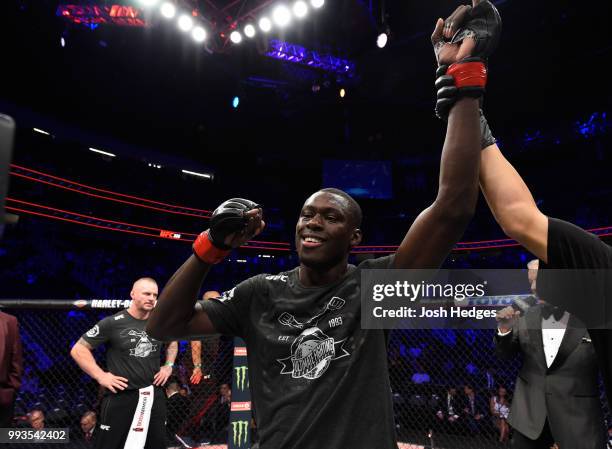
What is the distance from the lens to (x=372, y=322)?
1.36 m

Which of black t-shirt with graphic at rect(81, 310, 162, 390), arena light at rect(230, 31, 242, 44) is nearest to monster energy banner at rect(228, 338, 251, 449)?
black t-shirt with graphic at rect(81, 310, 162, 390)

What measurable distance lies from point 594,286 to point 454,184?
0.53m

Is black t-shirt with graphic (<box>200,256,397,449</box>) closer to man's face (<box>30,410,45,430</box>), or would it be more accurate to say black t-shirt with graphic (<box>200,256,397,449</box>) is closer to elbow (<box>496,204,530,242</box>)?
elbow (<box>496,204,530,242</box>)

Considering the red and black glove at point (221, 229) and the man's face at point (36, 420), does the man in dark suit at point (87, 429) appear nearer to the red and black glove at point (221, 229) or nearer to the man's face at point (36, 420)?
the man's face at point (36, 420)

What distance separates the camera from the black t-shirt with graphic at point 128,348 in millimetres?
3895

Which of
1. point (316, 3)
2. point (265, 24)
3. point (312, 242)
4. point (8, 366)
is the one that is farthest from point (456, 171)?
point (265, 24)

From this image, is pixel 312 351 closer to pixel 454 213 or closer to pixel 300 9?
pixel 454 213

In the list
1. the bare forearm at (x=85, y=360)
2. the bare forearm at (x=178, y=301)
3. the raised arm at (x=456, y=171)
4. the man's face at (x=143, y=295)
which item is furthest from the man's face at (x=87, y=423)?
the raised arm at (x=456, y=171)

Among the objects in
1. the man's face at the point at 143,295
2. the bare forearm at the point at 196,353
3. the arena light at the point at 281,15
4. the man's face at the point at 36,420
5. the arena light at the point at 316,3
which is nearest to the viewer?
the man's face at the point at 143,295

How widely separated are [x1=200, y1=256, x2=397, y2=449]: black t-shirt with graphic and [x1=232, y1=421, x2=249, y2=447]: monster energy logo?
237cm

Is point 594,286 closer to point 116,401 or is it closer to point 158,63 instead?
point 116,401

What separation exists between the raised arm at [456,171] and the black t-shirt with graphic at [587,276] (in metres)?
0.32

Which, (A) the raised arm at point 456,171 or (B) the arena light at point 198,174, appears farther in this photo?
(B) the arena light at point 198,174

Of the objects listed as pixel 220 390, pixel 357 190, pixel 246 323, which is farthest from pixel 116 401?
pixel 357 190
